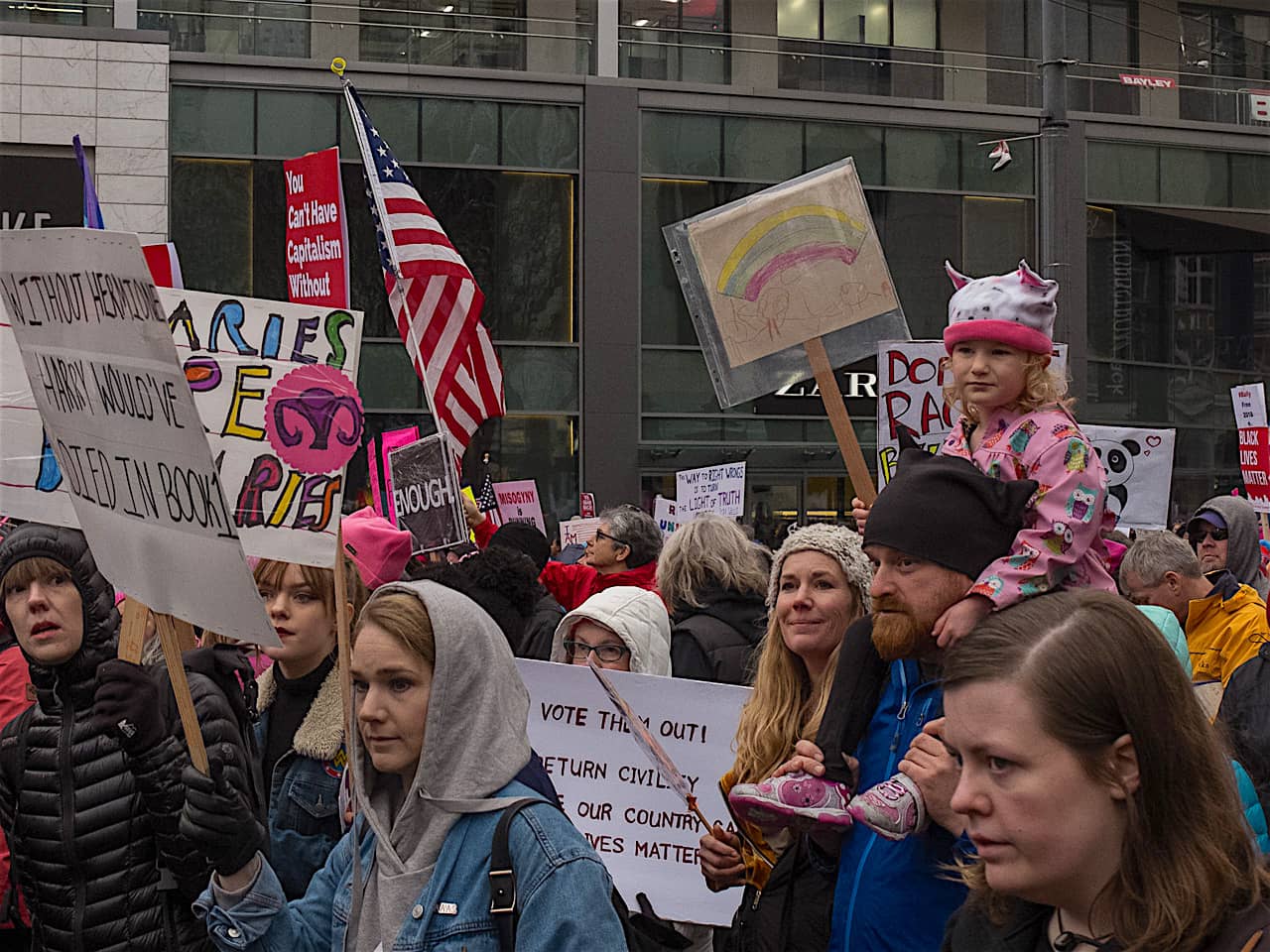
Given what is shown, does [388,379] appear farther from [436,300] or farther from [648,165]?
[436,300]

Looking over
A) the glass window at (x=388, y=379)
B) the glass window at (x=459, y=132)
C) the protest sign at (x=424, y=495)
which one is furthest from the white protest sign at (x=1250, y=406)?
the glass window at (x=459, y=132)

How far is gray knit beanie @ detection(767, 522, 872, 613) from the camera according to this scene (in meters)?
4.47

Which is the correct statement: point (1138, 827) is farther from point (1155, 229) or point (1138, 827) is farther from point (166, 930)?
point (1155, 229)

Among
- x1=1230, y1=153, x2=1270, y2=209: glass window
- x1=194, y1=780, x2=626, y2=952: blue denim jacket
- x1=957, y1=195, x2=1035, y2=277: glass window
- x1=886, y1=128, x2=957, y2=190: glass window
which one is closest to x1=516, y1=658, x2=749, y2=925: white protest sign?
x1=194, y1=780, x2=626, y2=952: blue denim jacket

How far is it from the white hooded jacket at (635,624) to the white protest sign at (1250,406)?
9484mm

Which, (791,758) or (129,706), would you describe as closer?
(791,758)

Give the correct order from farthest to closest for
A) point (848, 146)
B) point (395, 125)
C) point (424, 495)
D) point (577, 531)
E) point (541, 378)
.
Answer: point (848, 146)
point (541, 378)
point (395, 125)
point (577, 531)
point (424, 495)

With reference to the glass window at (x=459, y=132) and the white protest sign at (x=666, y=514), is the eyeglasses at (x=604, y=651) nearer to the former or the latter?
the white protest sign at (x=666, y=514)

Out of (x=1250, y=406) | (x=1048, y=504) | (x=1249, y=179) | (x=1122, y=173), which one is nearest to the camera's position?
(x=1048, y=504)

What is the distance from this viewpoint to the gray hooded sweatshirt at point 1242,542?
915 centimetres

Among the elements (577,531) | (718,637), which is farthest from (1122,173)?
(718,637)

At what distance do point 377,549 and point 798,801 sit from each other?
3.13 metres

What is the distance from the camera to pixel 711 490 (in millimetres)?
14422

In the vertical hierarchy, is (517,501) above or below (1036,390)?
below
